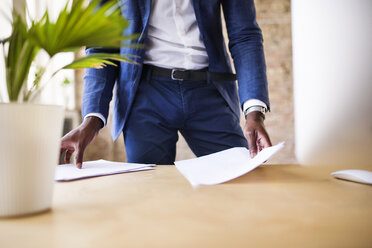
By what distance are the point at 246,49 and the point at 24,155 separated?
0.99 m

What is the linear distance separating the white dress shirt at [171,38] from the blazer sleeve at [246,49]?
0.52 ft

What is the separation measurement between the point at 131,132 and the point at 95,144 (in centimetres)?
300

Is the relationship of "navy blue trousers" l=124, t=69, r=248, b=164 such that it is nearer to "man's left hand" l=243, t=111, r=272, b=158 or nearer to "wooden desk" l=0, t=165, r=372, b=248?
"man's left hand" l=243, t=111, r=272, b=158

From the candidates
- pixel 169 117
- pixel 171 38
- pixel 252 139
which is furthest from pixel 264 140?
pixel 171 38

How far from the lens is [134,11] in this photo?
1.19 meters

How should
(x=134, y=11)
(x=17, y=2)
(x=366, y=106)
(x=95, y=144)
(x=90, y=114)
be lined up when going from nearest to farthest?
1. (x=366, y=106)
2. (x=90, y=114)
3. (x=134, y=11)
4. (x=17, y=2)
5. (x=95, y=144)

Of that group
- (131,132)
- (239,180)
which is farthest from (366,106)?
(131,132)

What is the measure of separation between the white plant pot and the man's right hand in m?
0.38

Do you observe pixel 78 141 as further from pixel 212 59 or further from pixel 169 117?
pixel 212 59

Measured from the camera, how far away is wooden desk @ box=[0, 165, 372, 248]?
0.99ft

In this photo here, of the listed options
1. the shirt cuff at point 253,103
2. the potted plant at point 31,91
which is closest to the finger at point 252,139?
the shirt cuff at point 253,103

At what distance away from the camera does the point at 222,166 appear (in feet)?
2.41

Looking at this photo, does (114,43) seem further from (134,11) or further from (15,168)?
(134,11)

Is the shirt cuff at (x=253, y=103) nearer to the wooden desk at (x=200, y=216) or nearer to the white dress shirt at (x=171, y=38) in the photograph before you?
the white dress shirt at (x=171, y=38)
